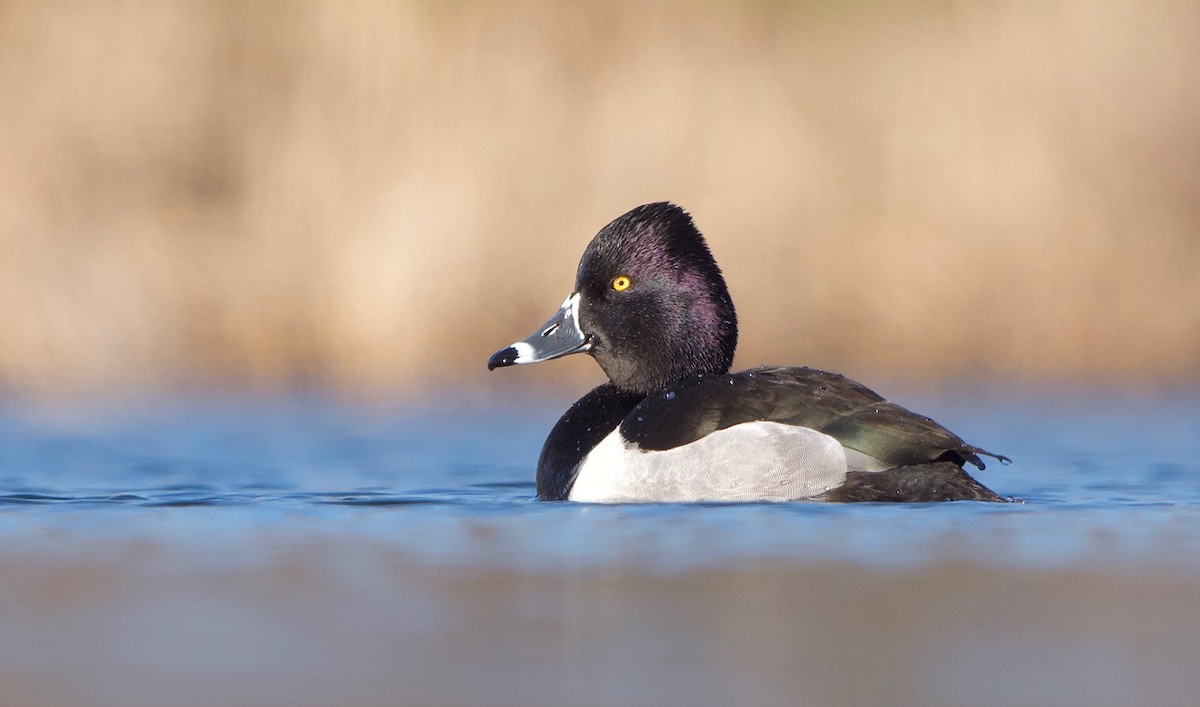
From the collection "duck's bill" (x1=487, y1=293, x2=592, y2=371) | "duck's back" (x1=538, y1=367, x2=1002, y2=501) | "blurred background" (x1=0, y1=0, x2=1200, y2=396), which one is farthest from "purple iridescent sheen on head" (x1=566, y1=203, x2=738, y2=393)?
→ "blurred background" (x1=0, y1=0, x2=1200, y2=396)

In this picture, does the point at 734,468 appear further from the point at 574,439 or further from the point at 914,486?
the point at 574,439

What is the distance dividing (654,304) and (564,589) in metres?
2.49

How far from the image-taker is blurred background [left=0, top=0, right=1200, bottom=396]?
1034 cm

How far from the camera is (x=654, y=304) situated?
23.3 ft

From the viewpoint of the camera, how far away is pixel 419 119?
34.7ft

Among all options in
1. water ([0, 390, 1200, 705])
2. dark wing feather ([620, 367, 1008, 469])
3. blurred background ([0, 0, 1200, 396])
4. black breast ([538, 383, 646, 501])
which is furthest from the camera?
blurred background ([0, 0, 1200, 396])

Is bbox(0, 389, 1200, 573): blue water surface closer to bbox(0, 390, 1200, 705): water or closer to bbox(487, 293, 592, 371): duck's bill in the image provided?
bbox(0, 390, 1200, 705): water

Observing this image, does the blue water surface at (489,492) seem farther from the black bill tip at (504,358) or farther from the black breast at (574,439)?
the black bill tip at (504,358)

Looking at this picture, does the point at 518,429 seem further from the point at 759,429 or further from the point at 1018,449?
the point at 759,429

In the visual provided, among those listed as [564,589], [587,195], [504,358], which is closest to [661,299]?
[504,358]

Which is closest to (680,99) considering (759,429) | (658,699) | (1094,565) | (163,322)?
(163,322)

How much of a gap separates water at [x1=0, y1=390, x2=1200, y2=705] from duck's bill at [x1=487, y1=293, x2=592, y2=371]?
0.54 metres

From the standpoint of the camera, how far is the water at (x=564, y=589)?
3.71 metres

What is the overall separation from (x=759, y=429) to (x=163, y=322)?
5123mm
